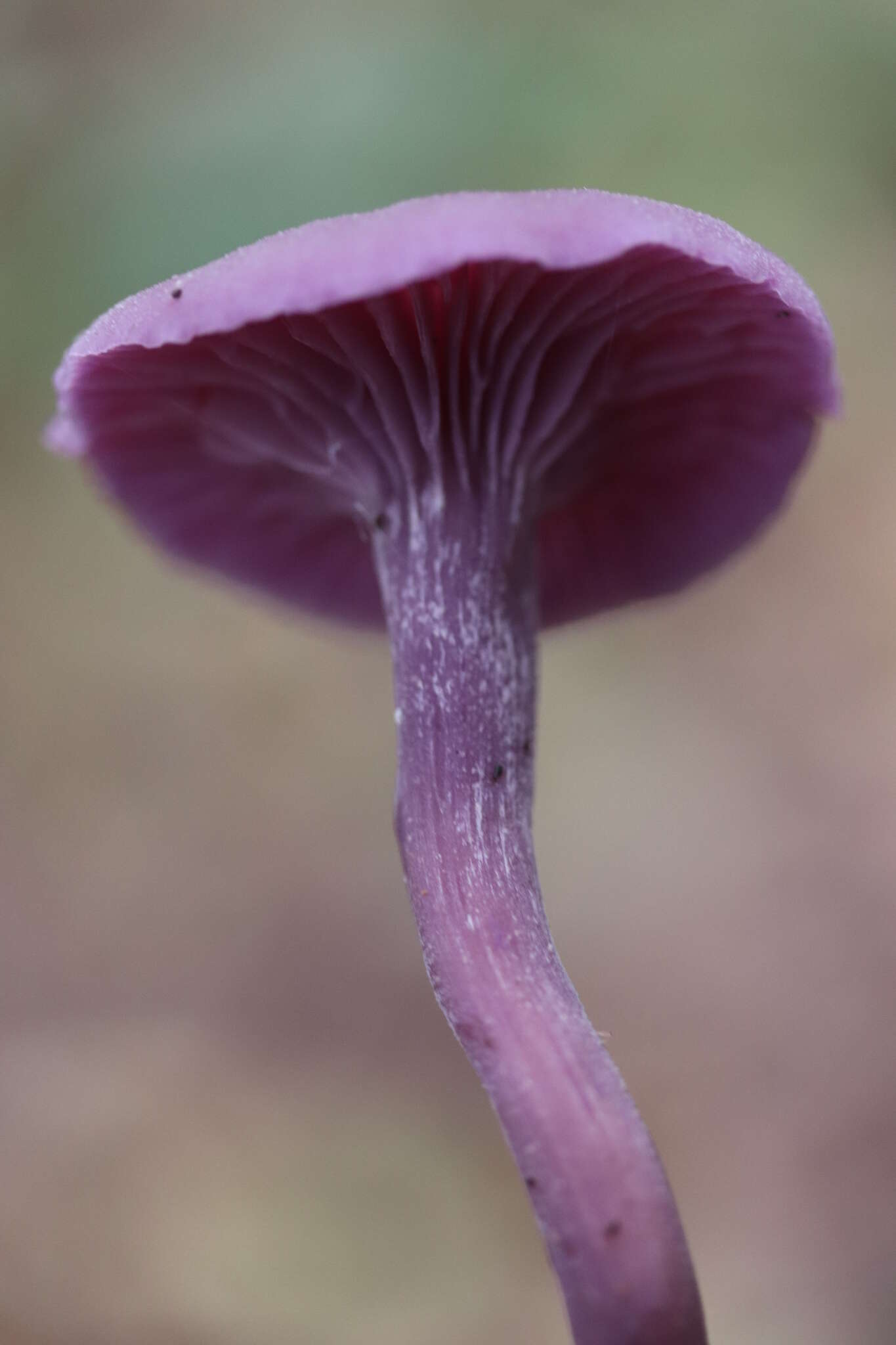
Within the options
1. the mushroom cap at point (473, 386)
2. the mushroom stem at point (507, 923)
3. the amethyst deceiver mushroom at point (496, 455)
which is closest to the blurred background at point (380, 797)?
the mushroom cap at point (473, 386)

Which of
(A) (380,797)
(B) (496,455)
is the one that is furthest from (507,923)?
(A) (380,797)

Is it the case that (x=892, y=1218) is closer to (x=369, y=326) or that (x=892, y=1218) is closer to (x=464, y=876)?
(x=464, y=876)

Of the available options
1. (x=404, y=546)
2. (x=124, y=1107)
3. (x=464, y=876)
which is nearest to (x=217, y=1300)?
(x=124, y=1107)

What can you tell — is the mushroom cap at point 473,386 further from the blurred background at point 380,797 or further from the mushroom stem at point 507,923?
the blurred background at point 380,797

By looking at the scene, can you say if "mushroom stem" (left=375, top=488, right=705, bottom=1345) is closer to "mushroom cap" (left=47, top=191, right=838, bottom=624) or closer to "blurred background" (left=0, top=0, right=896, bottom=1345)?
"mushroom cap" (left=47, top=191, right=838, bottom=624)

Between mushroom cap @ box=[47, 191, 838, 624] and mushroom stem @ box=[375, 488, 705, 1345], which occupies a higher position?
mushroom cap @ box=[47, 191, 838, 624]

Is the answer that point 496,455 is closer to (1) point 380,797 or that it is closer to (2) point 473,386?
(2) point 473,386

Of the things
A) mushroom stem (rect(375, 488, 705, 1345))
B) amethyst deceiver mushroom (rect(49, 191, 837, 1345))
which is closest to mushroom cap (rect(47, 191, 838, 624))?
amethyst deceiver mushroom (rect(49, 191, 837, 1345))
